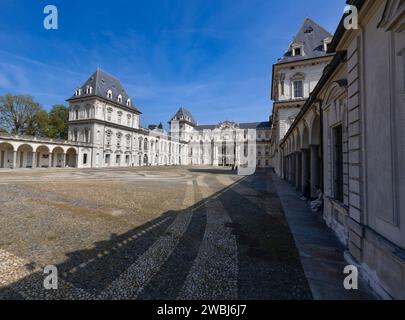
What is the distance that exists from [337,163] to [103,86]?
5483 cm

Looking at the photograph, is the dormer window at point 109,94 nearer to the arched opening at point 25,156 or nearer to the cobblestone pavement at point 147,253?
the arched opening at point 25,156

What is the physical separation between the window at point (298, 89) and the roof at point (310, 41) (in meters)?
3.05

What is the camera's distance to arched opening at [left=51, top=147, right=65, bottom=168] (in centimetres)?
4092

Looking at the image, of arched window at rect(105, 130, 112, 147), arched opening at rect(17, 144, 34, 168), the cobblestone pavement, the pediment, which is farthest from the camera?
arched window at rect(105, 130, 112, 147)

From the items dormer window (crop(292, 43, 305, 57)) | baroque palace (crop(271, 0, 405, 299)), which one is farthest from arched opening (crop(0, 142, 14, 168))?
dormer window (crop(292, 43, 305, 57))

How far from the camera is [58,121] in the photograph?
51.3 m

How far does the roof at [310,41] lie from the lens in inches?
1094

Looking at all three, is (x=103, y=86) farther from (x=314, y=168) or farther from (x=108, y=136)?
(x=314, y=168)

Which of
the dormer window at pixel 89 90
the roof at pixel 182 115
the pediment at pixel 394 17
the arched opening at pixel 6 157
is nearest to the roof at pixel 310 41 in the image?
the pediment at pixel 394 17

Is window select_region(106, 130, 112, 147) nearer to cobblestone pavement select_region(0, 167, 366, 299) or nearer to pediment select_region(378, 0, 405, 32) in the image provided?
cobblestone pavement select_region(0, 167, 366, 299)

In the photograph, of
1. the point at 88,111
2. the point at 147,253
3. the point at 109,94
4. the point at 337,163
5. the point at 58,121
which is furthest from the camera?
the point at 58,121

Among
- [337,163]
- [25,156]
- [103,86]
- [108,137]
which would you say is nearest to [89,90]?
[103,86]

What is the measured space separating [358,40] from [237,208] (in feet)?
22.0

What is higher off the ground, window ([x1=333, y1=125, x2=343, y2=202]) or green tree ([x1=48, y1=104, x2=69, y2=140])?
green tree ([x1=48, y1=104, x2=69, y2=140])
